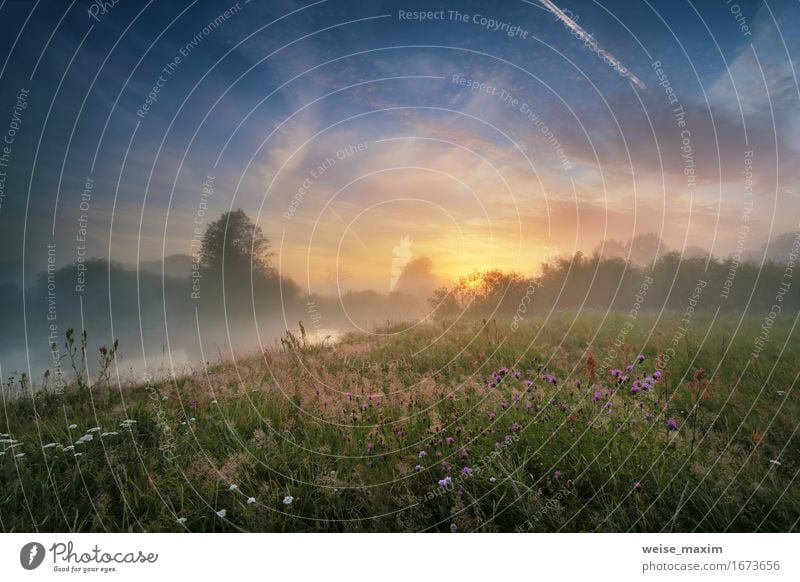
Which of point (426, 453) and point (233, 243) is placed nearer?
point (426, 453)

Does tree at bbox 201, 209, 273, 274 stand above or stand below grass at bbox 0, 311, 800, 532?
above

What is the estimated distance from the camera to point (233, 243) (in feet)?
18.8

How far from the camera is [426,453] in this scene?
13.1 ft

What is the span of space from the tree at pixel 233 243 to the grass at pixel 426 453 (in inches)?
71.3

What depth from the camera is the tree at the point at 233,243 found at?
539cm

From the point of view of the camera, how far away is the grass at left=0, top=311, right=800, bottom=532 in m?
3.40

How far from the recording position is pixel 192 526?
3639 mm

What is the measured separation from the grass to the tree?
1812mm

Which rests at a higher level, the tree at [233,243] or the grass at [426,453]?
A: the tree at [233,243]

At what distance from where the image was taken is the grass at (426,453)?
11.2ft

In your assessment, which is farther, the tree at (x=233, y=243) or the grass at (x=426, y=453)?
the tree at (x=233, y=243)

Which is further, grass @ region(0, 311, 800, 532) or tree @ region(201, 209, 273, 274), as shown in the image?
tree @ region(201, 209, 273, 274)

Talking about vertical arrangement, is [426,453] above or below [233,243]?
below

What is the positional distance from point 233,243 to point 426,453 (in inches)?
149
